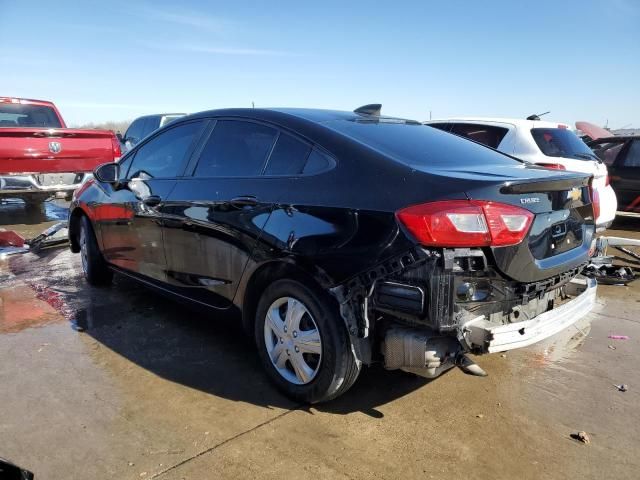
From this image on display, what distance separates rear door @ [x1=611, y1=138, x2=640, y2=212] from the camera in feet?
30.1

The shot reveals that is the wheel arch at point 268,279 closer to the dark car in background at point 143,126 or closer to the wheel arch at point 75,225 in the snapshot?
the wheel arch at point 75,225

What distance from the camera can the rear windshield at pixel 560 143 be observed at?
22.0ft

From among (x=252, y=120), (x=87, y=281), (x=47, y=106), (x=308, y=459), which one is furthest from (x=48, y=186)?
(x=308, y=459)

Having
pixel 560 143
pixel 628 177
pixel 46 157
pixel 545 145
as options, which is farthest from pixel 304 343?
pixel 628 177

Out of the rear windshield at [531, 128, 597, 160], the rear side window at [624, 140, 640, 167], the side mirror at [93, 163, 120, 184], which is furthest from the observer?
the rear side window at [624, 140, 640, 167]

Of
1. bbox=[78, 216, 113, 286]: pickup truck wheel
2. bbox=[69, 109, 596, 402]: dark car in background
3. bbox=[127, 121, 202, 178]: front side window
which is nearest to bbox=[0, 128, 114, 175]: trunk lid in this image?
bbox=[78, 216, 113, 286]: pickup truck wheel

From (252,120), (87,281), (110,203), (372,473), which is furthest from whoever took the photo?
(87,281)

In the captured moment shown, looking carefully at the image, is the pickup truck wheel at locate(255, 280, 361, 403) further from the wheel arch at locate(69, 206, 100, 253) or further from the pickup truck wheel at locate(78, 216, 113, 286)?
the wheel arch at locate(69, 206, 100, 253)

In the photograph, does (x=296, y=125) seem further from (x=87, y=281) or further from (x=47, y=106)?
(x=47, y=106)

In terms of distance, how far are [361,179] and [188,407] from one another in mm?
1621

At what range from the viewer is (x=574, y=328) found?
14.2ft

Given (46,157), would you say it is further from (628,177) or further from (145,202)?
(628,177)

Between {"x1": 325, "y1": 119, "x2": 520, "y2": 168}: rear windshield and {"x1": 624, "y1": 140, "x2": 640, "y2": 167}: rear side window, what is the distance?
7124 mm

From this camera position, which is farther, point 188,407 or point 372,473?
point 188,407
